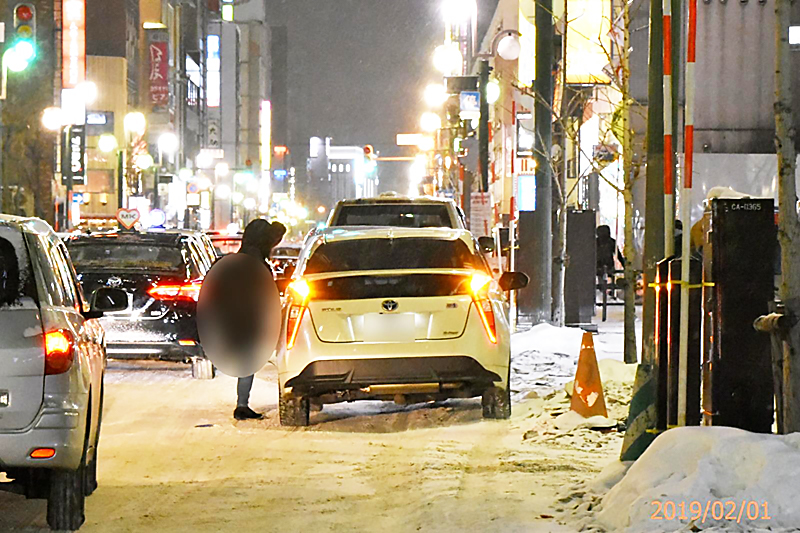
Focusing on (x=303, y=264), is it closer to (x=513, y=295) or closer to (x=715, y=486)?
(x=715, y=486)

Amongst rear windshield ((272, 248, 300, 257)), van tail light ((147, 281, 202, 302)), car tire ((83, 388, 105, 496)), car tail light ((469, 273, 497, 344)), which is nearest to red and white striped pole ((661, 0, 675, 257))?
car tail light ((469, 273, 497, 344))

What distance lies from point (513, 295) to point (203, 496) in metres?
13.0

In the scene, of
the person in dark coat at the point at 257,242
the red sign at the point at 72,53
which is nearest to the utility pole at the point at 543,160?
the person in dark coat at the point at 257,242

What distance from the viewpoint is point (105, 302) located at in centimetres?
817

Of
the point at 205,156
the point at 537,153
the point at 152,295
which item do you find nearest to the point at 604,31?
the point at 537,153

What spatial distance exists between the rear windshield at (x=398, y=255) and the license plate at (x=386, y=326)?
2.62 ft

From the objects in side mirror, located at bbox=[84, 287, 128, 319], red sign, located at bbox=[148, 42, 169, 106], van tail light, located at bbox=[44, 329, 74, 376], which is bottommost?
van tail light, located at bbox=[44, 329, 74, 376]

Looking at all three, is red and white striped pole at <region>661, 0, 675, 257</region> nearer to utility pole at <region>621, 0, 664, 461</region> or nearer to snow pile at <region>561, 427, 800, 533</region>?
utility pole at <region>621, 0, 664, 461</region>

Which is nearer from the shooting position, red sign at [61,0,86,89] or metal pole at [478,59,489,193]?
metal pole at [478,59,489,193]

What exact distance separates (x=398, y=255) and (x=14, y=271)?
484cm

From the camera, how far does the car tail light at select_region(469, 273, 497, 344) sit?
424 inches

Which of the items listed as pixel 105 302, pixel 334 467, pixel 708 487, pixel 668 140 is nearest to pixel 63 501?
pixel 105 302

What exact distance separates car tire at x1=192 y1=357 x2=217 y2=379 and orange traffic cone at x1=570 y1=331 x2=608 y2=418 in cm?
540

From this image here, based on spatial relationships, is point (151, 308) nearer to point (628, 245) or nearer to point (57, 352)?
point (628, 245)
